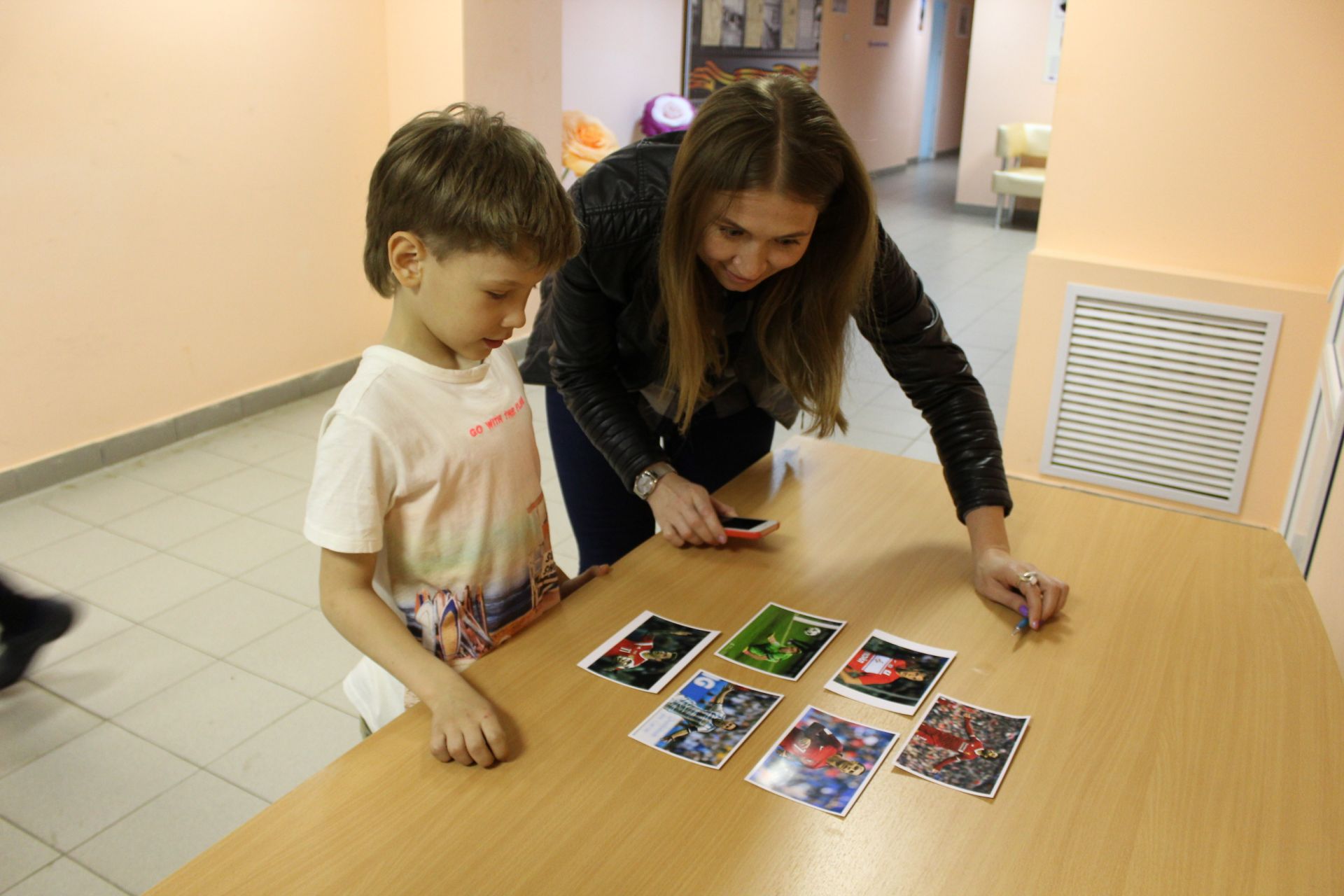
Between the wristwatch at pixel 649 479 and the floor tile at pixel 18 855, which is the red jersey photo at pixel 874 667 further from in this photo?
the floor tile at pixel 18 855

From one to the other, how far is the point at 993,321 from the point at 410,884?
5.59 metres

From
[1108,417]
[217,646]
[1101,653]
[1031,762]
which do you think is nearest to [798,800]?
[1031,762]

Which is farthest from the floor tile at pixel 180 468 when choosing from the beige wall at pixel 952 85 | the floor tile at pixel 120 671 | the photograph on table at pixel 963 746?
the beige wall at pixel 952 85

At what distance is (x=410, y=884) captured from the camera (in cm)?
90

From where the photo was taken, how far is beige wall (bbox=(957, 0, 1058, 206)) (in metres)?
8.94

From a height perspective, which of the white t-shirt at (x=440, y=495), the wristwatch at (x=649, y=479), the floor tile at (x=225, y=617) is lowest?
the floor tile at (x=225, y=617)

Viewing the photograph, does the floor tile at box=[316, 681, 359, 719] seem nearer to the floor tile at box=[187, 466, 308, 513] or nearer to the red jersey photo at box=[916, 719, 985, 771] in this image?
the floor tile at box=[187, 466, 308, 513]

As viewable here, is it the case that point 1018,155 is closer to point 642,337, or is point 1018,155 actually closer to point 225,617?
point 225,617

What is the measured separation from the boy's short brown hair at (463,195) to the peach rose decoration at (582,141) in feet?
14.0

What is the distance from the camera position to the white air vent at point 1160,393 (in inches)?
125

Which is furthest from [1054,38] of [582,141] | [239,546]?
[239,546]

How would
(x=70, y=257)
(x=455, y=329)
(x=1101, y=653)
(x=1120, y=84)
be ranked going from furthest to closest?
(x=70, y=257), (x=1120, y=84), (x=1101, y=653), (x=455, y=329)

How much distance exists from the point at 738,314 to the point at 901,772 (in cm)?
78

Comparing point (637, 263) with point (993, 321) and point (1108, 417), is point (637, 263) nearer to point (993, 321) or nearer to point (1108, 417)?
point (1108, 417)
